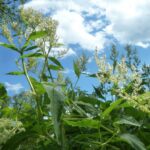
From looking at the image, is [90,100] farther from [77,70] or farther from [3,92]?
[3,92]

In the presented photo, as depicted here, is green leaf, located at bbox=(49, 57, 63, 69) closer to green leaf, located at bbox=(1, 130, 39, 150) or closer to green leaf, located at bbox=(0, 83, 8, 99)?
green leaf, located at bbox=(0, 83, 8, 99)

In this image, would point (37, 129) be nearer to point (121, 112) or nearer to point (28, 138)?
point (28, 138)

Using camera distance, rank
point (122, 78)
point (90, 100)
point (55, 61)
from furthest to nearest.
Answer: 1. point (55, 61)
2. point (90, 100)
3. point (122, 78)

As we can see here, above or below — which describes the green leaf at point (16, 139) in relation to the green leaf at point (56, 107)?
below

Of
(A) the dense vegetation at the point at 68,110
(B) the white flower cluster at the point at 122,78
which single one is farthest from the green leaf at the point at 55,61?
(B) the white flower cluster at the point at 122,78

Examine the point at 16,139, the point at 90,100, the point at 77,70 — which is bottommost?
the point at 16,139

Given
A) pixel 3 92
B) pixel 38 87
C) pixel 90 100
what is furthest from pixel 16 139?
pixel 3 92

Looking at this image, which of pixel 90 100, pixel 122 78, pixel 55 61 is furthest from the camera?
pixel 55 61

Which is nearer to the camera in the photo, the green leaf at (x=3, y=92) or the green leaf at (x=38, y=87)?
the green leaf at (x=38, y=87)

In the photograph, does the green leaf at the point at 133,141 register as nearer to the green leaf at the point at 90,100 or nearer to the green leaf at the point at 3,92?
the green leaf at the point at 90,100

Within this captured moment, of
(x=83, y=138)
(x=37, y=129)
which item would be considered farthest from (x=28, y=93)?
(x=83, y=138)

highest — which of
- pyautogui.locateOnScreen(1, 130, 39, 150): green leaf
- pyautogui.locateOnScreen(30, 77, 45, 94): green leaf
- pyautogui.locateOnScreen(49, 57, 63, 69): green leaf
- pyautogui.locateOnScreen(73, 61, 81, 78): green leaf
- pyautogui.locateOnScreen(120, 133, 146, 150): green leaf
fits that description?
pyautogui.locateOnScreen(49, 57, 63, 69): green leaf

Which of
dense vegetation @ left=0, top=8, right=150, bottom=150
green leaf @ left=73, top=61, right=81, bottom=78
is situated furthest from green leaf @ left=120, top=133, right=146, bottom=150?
green leaf @ left=73, top=61, right=81, bottom=78

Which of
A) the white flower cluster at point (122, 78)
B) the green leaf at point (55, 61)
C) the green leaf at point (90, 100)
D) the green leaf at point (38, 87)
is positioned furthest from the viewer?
the green leaf at point (55, 61)
